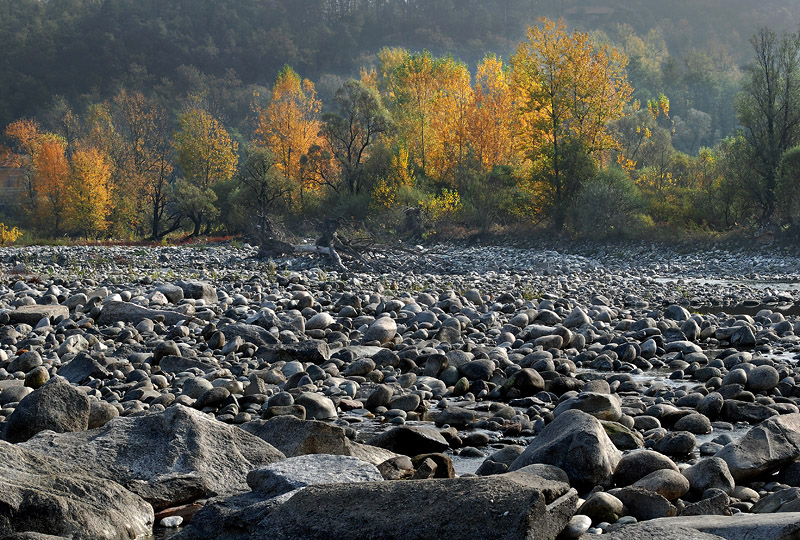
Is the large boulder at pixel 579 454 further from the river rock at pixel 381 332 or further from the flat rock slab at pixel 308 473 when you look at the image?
the river rock at pixel 381 332

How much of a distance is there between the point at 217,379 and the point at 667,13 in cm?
12212

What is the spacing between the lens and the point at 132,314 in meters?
8.07

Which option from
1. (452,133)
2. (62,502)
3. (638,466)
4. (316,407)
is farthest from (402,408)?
(452,133)

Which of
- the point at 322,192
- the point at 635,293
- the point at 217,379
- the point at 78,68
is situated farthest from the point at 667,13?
the point at 217,379

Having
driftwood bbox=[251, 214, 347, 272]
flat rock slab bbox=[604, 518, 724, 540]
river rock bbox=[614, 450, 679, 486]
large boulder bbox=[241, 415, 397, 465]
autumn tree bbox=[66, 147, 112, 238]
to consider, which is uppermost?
autumn tree bbox=[66, 147, 112, 238]

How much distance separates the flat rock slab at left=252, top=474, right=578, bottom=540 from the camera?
7.45ft

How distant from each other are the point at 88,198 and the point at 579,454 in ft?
124

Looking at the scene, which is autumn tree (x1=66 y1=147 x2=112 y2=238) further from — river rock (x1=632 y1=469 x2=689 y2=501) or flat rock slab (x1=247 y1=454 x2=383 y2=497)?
river rock (x1=632 y1=469 x2=689 y2=501)

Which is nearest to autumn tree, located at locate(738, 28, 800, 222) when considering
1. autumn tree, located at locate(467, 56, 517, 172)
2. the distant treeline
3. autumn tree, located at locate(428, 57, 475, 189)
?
autumn tree, located at locate(467, 56, 517, 172)

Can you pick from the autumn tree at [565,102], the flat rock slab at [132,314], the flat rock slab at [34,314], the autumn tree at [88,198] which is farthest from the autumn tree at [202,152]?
the flat rock slab at [132,314]

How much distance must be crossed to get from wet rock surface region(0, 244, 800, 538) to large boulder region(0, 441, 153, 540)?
2cm

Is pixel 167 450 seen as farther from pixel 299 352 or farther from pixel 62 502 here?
pixel 299 352

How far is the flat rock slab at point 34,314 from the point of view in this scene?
25.6 ft

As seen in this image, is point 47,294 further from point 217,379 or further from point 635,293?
point 635,293
